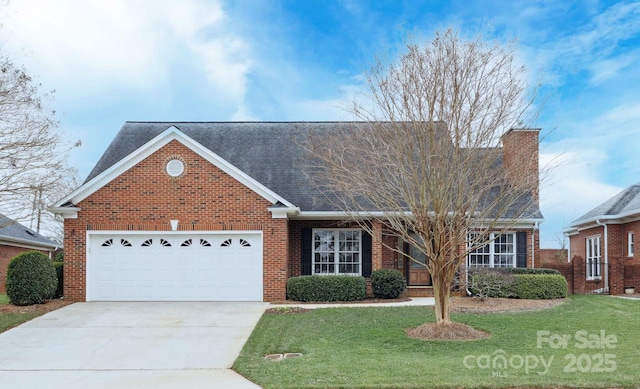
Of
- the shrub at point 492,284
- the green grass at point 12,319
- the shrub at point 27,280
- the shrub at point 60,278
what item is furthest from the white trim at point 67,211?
the shrub at point 492,284

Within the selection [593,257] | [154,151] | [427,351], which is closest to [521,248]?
[593,257]

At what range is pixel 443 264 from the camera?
36.4 feet

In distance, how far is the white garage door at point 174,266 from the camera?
1667cm

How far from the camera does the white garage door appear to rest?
656 inches

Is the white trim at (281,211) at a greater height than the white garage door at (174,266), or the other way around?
the white trim at (281,211)

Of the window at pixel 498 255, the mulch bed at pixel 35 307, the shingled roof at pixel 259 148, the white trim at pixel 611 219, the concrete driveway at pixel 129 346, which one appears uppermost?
the shingled roof at pixel 259 148

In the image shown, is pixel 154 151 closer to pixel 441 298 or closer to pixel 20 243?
pixel 441 298

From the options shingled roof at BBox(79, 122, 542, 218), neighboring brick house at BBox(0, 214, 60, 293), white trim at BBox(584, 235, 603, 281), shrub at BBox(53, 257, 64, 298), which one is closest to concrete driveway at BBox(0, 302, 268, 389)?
shrub at BBox(53, 257, 64, 298)

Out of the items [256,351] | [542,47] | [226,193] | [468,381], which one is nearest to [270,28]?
[226,193]

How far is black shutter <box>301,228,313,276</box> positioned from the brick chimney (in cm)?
805

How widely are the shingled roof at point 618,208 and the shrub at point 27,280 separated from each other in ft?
62.5

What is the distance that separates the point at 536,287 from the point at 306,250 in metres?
7.17

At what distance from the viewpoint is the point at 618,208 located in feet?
→ 72.8

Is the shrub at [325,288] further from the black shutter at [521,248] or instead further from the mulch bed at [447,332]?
the black shutter at [521,248]
